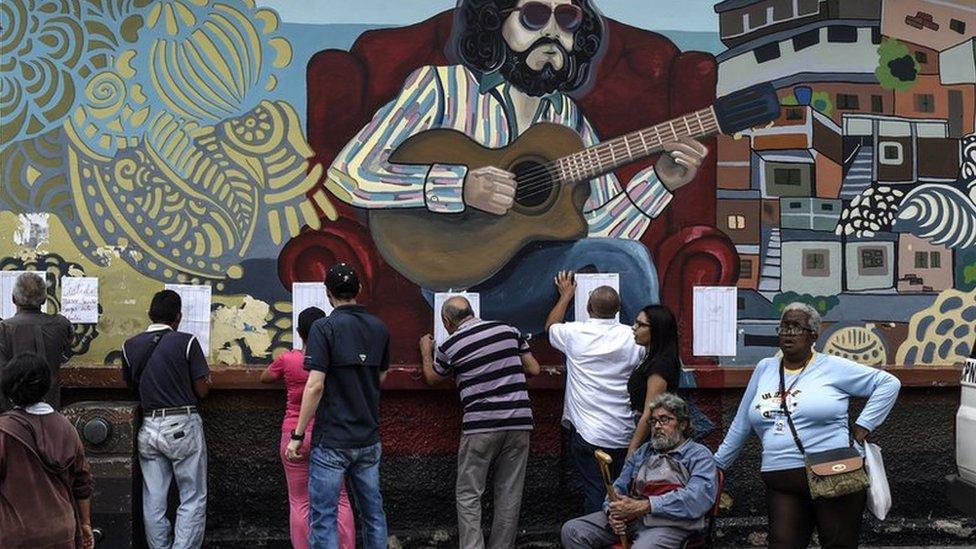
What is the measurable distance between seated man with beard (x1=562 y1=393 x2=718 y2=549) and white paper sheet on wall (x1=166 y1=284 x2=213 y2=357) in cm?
319

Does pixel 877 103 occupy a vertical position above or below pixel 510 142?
above

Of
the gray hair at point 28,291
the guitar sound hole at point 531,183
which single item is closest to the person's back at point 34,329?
the gray hair at point 28,291

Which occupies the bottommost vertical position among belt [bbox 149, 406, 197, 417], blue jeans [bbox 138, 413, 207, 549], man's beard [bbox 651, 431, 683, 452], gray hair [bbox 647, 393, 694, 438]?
blue jeans [bbox 138, 413, 207, 549]

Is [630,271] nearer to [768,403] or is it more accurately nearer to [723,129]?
[723,129]

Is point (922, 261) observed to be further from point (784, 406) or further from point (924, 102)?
point (784, 406)

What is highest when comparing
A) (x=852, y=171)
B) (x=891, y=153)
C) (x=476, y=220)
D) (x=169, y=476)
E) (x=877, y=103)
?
(x=877, y=103)

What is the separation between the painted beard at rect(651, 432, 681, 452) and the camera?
7.43 metres

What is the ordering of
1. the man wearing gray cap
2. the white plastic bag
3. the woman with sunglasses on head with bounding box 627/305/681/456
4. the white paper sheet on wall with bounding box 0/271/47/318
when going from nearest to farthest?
the white plastic bag < the man wearing gray cap < the woman with sunglasses on head with bounding box 627/305/681/456 < the white paper sheet on wall with bounding box 0/271/47/318

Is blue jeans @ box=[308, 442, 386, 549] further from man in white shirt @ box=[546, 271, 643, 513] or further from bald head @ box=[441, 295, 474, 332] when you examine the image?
man in white shirt @ box=[546, 271, 643, 513]

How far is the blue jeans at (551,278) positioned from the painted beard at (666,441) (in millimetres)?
2227

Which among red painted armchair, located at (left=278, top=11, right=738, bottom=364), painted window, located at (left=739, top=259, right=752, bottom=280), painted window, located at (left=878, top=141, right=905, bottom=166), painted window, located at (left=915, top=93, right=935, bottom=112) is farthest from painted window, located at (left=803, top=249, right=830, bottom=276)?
painted window, located at (left=915, top=93, right=935, bottom=112)

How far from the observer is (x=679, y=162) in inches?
385

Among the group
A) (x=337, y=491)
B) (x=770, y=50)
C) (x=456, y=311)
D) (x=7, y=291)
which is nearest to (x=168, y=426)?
(x=337, y=491)

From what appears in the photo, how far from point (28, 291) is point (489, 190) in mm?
3259
